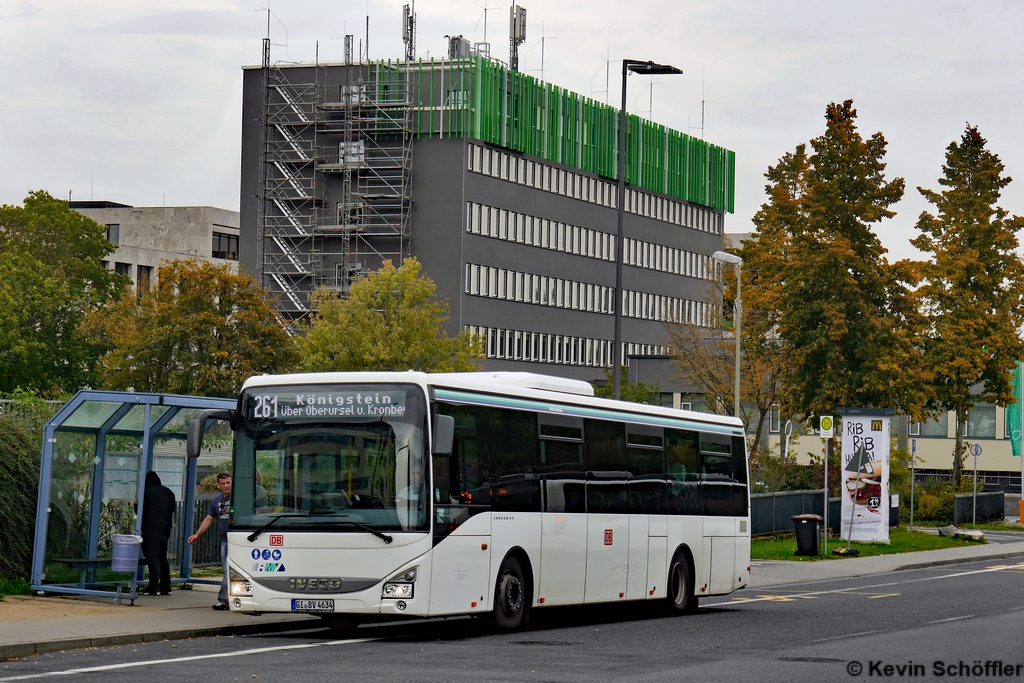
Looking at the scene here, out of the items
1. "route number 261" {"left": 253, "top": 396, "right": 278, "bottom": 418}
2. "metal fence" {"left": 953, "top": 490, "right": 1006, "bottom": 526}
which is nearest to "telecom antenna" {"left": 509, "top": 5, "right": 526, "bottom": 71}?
"metal fence" {"left": 953, "top": 490, "right": 1006, "bottom": 526}

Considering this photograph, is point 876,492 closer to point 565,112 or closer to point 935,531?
point 935,531

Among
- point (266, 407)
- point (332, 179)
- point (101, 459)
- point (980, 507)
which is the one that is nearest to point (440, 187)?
point (332, 179)

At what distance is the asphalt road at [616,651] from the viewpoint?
1372cm

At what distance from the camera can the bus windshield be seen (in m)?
16.8

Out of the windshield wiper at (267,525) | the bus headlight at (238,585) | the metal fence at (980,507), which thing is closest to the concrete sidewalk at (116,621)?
the bus headlight at (238,585)

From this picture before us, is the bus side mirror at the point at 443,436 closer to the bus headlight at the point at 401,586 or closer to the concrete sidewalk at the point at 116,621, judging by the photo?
the bus headlight at the point at 401,586

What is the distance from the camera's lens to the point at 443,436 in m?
16.8

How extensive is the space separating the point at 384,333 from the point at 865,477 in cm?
2940

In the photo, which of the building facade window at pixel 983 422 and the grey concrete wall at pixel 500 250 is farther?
the building facade window at pixel 983 422

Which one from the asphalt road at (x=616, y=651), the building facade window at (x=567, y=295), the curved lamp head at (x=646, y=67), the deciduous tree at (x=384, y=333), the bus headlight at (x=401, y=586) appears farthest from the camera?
the building facade window at (x=567, y=295)

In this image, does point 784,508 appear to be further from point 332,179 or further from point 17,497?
point 332,179

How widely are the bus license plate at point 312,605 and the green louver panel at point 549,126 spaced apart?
72.9 meters

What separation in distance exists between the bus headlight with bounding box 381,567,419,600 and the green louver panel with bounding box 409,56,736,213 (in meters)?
73.2

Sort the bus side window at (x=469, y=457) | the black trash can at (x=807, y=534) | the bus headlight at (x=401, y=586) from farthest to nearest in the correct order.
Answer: the black trash can at (x=807, y=534) < the bus side window at (x=469, y=457) < the bus headlight at (x=401, y=586)
